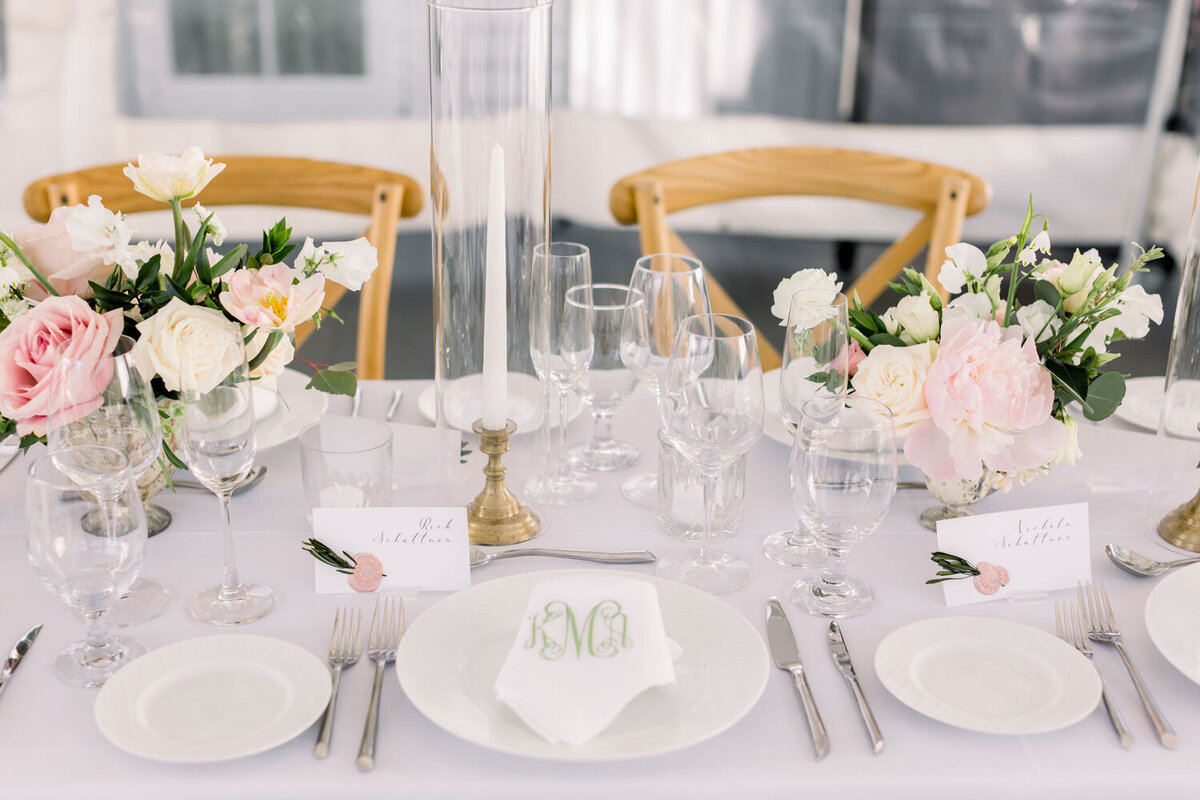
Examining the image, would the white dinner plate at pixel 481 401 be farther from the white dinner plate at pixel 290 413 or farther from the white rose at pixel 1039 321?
the white rose at pixel 1039 321

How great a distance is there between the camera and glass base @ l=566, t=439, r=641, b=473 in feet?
4.42

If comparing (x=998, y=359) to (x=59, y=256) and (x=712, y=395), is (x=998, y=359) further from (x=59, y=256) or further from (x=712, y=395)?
(x=59, y=256)

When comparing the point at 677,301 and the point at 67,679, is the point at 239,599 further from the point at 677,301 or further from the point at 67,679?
the point at 677,301

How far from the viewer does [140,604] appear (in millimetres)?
1051

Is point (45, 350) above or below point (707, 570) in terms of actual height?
above

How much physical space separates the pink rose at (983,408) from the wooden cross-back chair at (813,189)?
2.52 ft

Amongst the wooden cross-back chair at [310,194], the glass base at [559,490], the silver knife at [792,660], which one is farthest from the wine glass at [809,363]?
the wooden cross-back chair at [310,194]

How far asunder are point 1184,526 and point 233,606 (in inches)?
37.9

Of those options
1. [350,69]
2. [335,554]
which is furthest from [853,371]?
[350,69]

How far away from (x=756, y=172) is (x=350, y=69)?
2090 millimetres

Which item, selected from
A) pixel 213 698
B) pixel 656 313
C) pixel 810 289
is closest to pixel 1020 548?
pixel 810 289

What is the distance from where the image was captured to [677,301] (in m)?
1.22

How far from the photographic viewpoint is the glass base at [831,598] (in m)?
1.06

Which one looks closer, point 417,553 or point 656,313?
point 417,553
